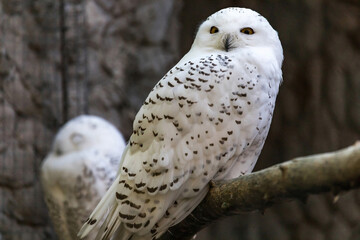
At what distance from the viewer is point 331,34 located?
3998mm

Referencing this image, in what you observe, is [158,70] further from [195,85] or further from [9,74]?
[195,85]

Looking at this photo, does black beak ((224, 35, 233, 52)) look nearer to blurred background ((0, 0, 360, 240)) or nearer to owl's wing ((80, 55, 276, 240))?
owl's wing ((80, 55, 276, 240))

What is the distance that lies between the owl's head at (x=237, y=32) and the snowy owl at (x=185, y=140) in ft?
0.25

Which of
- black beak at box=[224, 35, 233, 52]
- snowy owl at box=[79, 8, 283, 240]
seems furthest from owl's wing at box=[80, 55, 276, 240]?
black beak at box=[224, 35, 233, 52]

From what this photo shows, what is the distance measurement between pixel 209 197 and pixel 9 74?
7.68 feet

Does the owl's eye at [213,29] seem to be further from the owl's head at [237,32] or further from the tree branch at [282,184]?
the tree branch at [282,184]

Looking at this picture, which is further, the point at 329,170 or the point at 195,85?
the point at 195,85

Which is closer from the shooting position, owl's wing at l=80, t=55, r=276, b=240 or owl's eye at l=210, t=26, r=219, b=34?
owl's wing at l=80, t=55, r=276, b=240

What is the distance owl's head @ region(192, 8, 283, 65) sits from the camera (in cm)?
214

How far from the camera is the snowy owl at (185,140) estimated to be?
6.57 ft

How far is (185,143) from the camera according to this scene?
2.01 meters

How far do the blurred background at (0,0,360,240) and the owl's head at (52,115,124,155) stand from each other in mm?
699

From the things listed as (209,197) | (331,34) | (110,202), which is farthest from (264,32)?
(331,34)

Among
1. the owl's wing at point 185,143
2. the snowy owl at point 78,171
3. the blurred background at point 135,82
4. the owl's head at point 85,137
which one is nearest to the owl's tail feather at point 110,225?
the owl's wing at point 185,143
